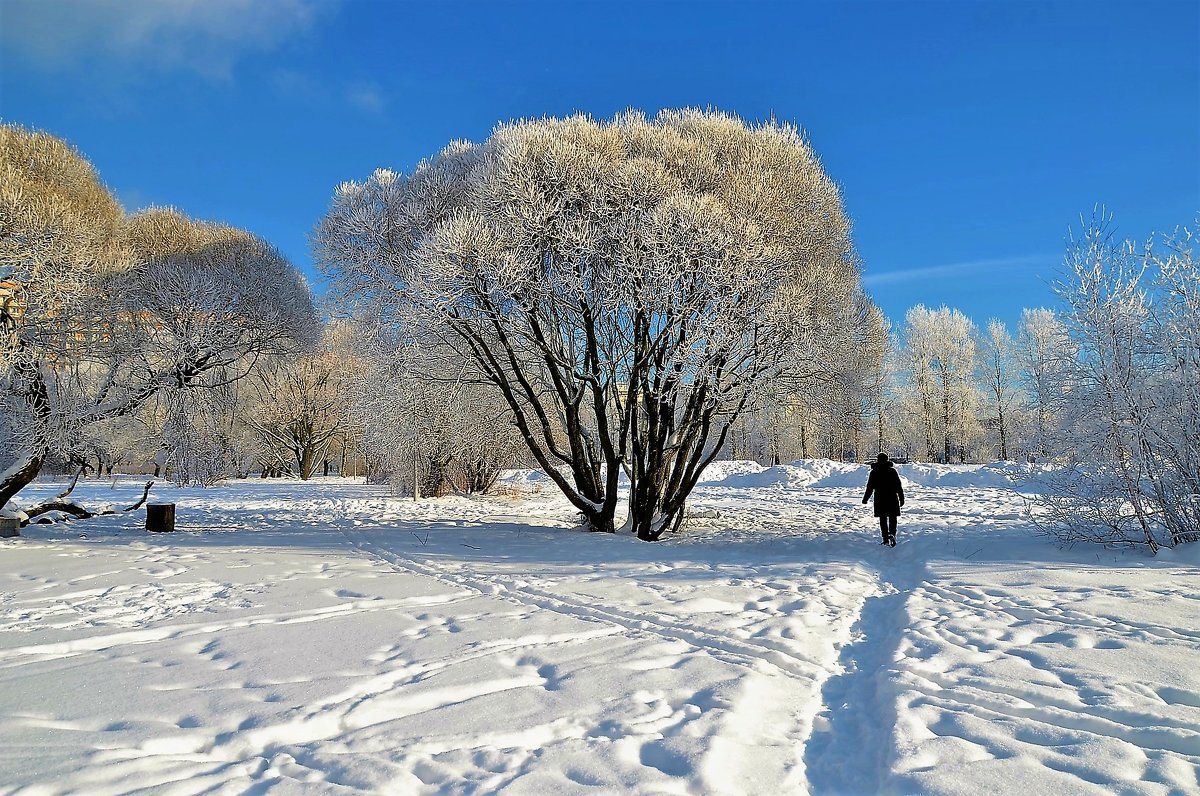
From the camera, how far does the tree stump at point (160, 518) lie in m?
15.0

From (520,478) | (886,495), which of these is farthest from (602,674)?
(520,478)

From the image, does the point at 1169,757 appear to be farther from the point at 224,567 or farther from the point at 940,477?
the point at 940,477

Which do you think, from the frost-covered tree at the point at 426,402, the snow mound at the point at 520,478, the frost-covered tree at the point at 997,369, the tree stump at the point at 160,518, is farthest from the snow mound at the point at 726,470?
the tree stump at the point at 160,518

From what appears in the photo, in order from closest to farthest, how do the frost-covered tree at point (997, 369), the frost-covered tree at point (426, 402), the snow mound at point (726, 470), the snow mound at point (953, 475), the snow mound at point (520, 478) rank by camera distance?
the frost-covered tree at point (426, 402) < the snow mound at point (953, 475) < the snow mound at point (520, 478) < the snow mound at point (726, 470) < the frost-covered tree at point (997, 369)

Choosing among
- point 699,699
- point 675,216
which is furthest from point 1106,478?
point 699,699

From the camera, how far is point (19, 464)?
13570 mm

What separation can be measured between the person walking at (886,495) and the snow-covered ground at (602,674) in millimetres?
1769

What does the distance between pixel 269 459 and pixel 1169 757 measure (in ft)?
163

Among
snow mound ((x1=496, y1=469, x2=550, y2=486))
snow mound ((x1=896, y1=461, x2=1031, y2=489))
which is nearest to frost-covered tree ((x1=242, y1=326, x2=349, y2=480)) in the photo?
snow mound ((x1=496, y1=469, x2=550, y2=486))

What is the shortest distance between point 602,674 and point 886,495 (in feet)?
30.7

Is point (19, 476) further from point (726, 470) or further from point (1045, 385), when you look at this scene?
point (726, 470)

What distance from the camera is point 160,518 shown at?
15055mm

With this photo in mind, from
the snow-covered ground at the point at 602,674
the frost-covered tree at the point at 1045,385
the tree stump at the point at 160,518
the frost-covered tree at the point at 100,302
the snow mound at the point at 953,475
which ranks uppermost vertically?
the frost-covered tree at the point at 100,302

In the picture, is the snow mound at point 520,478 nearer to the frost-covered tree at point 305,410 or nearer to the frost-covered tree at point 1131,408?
the frost-covered tree at point 305,410
